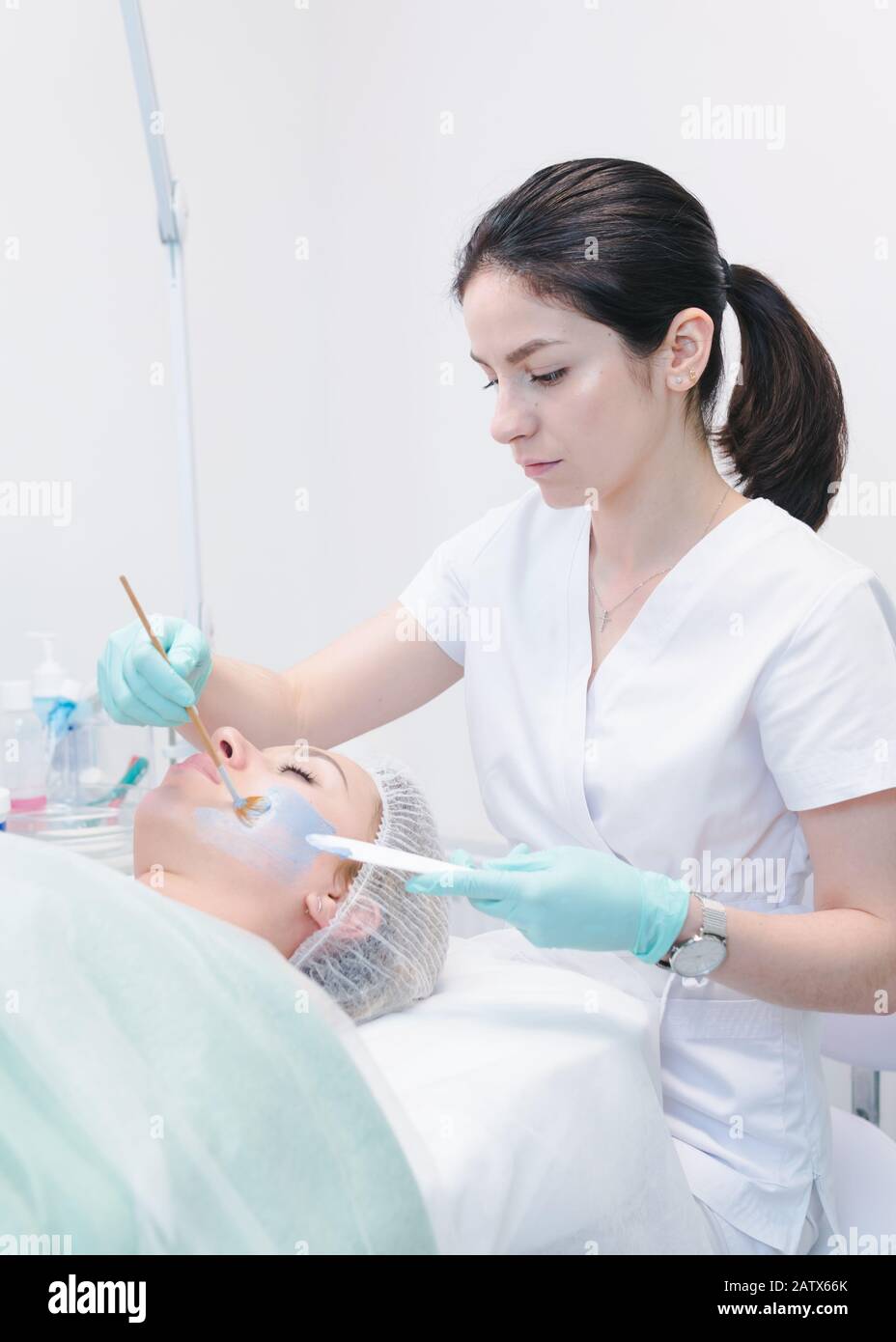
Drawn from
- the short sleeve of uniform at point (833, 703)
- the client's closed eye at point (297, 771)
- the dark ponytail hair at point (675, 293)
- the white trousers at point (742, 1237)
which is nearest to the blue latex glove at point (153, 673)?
the client's closed eye at point (297, 771)

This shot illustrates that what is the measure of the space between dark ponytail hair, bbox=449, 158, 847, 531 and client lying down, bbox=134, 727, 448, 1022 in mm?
550

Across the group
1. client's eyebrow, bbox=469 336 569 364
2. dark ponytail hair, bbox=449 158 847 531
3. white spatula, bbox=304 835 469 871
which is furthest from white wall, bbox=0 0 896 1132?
white spatula, bbox=304 835 469 871

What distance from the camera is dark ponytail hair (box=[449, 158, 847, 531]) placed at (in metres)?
1.17

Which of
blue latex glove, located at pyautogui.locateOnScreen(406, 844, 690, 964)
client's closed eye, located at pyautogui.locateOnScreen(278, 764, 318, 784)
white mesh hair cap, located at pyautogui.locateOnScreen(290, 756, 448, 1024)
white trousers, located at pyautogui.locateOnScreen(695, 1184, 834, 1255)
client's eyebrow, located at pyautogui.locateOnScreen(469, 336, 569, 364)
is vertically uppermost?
client's eyebrow, located at pyautogui.locateOnScreen(469, 336, 569, 364)

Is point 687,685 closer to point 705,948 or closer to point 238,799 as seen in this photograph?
point 705,948

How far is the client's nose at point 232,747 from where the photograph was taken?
1232 mm

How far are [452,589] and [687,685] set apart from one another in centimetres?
38

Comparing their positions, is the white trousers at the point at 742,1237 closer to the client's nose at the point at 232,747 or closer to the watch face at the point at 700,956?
the watch face at the point at 700,956

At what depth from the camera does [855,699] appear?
3.69 feet

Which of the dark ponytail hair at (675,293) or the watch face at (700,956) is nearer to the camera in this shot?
the watch face at (700,956)

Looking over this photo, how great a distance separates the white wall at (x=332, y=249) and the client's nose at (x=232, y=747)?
736mm

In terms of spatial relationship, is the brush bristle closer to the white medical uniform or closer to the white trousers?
the white medical uniform

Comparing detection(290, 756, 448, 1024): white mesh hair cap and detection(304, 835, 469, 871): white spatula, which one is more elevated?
detection(304, 835, 469, 871): white spatula

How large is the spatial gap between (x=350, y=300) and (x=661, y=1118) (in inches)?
66.6
